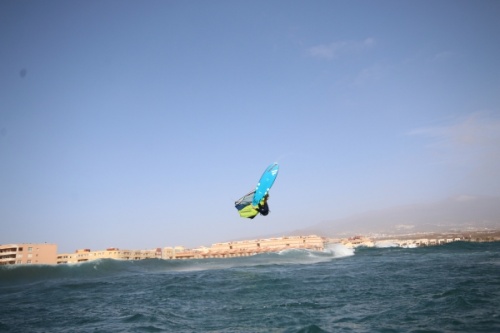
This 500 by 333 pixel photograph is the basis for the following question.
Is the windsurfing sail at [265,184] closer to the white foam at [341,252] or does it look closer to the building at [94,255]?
the white foam at [341,252]

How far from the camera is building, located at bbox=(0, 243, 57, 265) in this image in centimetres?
7100


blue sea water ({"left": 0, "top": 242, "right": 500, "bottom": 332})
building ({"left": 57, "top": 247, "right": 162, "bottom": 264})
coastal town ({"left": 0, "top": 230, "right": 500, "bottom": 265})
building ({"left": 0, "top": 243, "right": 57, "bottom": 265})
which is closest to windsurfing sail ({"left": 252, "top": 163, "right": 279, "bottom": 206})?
blue sea water ({"left": 0, "top": 242, "right": 500, "bottom": 332})

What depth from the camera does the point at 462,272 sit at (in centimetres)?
1680

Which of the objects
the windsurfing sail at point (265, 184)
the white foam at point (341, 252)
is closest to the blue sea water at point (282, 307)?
the windsurfing sail at point (265, 184)

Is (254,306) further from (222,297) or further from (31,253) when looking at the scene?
(31,253)

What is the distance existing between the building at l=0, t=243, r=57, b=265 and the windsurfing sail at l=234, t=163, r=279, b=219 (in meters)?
73.9

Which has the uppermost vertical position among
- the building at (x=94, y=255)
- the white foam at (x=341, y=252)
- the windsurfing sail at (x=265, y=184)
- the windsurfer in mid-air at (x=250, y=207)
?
the windsurfing sail at (x=265, y=184)

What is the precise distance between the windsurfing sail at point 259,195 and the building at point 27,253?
73.9 meters

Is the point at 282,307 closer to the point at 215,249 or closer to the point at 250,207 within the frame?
the point at 250,207

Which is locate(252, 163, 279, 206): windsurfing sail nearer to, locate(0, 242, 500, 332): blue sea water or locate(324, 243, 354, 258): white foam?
locate(0, 242, 500, 332): blue sea water

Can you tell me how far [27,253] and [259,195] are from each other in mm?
82404

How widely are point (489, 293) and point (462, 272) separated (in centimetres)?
638

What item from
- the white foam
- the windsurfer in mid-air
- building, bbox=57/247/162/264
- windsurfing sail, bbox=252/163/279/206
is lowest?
the white foam

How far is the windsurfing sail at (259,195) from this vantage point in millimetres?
12961
